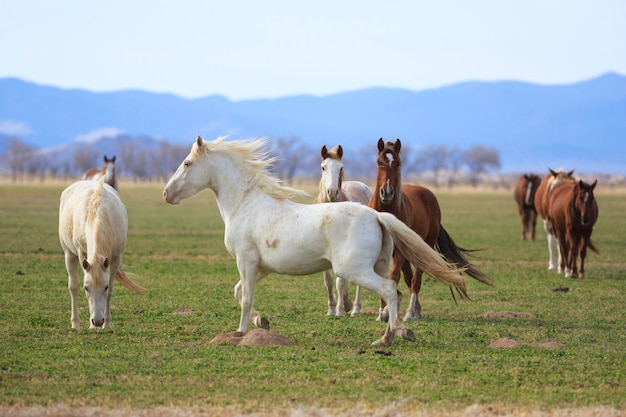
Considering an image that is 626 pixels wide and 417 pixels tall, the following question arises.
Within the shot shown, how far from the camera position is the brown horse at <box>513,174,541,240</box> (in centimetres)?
2734

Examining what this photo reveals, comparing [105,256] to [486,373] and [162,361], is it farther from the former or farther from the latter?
[486,373]

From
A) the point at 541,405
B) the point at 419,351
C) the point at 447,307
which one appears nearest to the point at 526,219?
the point at 447,307

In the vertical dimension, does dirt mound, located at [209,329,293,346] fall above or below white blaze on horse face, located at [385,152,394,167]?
below

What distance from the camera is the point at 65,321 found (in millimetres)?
10914

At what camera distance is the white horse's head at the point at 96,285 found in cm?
954

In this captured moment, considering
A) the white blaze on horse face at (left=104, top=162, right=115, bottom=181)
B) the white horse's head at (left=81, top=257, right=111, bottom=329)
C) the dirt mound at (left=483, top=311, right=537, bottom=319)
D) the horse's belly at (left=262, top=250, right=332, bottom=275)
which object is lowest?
the dirt mound at (left=483, top=311, right=537, bottom=319)

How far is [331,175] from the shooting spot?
11594 millimetres

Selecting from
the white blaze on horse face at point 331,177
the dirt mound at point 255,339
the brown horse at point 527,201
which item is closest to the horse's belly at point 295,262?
the dirt mound at point 255,339

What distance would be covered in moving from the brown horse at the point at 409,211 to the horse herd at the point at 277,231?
2 cm

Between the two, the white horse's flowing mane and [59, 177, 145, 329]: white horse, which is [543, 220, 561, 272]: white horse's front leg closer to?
the white horse's flowing mane

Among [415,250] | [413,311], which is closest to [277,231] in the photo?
[415,250]

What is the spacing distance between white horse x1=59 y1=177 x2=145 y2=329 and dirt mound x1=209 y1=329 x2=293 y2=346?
142 centimetres

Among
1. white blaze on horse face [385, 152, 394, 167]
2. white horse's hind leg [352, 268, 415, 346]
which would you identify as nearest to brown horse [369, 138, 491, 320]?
white blaze on horse face [385, 152, 394, 167]

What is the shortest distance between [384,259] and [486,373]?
171 cm
